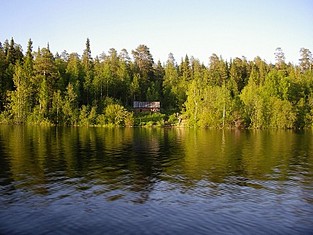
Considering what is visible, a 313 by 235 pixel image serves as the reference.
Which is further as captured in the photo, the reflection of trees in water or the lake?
the reflection of trees in water

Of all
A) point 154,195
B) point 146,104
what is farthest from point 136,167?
point 146,104

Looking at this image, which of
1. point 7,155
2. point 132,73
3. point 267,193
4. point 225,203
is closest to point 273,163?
point 267,193

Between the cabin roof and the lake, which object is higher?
the cabin roof

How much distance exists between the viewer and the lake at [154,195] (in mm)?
18344

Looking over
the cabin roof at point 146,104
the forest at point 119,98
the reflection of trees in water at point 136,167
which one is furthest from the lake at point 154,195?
the cabin roof at point 146,104

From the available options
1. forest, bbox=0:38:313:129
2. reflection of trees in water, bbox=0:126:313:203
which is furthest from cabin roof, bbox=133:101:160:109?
reflection of trees in water, bbox=0:126:313:203

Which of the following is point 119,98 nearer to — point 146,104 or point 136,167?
point 146,104

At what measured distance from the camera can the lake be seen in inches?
722

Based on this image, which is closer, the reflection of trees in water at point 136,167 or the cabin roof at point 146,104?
the reflection of trees in water at point 136,167

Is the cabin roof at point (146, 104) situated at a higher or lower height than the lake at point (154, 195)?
higher

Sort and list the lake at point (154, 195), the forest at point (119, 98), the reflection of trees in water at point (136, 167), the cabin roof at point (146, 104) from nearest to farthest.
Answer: the lake at point (154, 195), the reflection of trees in water at point (136, 167), the forest at point (119, 98), the cabin roof at point (146, 104)

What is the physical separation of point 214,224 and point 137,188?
9.40 meters

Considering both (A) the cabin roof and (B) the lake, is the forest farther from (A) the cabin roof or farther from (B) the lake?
(B) the lake

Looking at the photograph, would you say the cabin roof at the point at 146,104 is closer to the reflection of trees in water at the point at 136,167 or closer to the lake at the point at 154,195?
the reflection of trees in water at the point at 136,167
